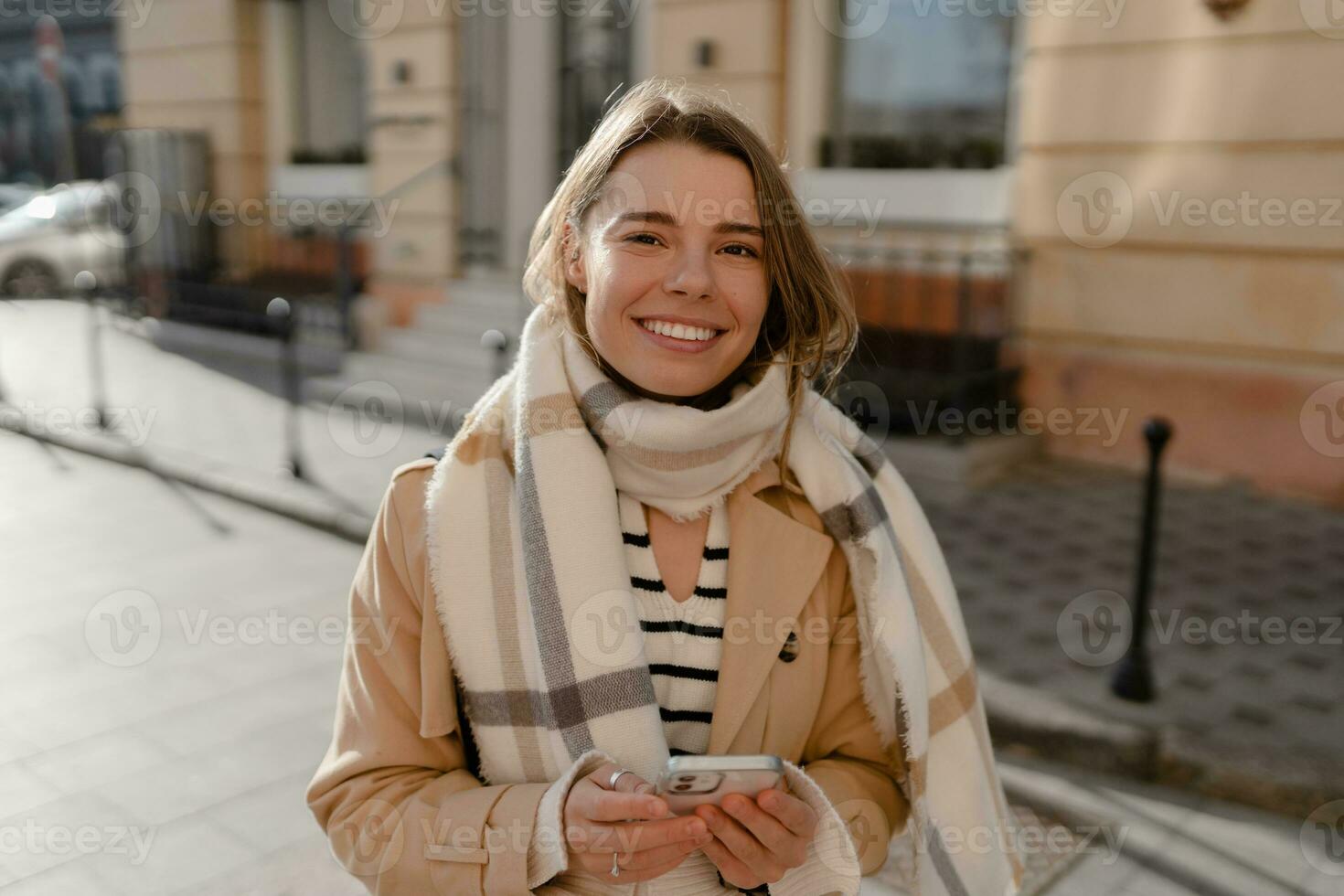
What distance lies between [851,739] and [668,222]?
927mm

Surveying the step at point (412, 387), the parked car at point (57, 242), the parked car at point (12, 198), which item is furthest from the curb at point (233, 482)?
the parked car at point (12, 198)

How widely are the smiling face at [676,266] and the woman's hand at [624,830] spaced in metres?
0.63

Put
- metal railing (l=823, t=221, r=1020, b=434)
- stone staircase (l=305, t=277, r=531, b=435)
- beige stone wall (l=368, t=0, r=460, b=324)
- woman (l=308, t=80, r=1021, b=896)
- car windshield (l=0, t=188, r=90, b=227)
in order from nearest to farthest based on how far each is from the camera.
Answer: woman (l=308, t=80, r=1021, b=896) → metal railing (l=823, t=221, r=1020, b=434) → stone staircase (l=305, t=277, r=531, b=435) → beige stone wall (l=368, t=0, r=460, b=324) → car windshield (l=0, t=188, r=90, b=227)

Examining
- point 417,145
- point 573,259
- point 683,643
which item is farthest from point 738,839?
point 417,145

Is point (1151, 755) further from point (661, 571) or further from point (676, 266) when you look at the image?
point (676, 266)

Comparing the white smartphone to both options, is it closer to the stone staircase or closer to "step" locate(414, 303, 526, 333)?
the stone staircase

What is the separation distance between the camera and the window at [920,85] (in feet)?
30.9

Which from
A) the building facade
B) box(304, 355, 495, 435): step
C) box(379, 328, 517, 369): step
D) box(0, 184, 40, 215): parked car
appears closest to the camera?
the building facade

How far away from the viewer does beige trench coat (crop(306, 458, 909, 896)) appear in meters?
1.79

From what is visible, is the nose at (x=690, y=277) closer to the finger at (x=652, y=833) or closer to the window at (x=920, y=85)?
the finger at (x=652, y=833)

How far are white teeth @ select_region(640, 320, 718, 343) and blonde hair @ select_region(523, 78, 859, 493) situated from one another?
0.15 metres

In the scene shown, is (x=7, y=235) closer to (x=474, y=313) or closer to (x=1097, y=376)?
(x=474, y=313)

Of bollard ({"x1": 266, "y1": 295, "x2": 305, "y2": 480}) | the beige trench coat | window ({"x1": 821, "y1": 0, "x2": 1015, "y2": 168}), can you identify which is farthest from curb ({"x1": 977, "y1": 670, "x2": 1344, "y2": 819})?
window ({"x1": 821, "y1": 0, "x2": 1015, "y2": 168})

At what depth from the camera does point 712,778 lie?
1606 mm
